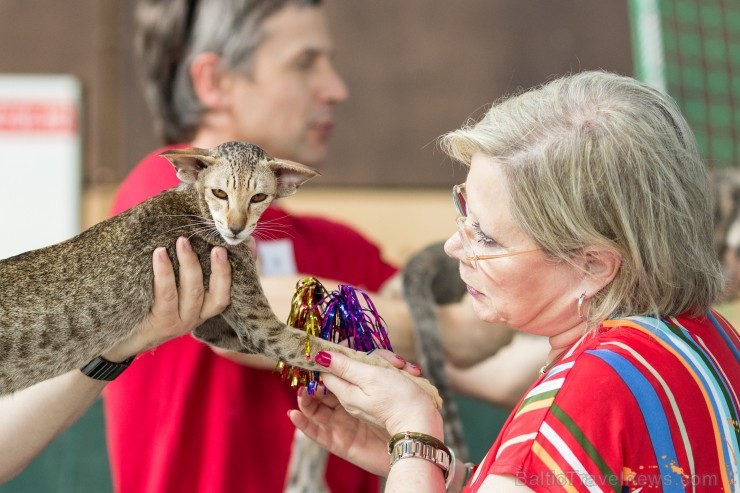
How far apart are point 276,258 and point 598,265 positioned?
917 mm

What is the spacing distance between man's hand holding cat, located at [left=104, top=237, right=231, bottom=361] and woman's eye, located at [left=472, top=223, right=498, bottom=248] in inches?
16.3

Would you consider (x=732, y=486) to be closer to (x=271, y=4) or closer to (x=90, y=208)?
(x=271, y=4)

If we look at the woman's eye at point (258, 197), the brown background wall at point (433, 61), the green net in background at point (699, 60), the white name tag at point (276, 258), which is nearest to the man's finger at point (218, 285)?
the woman's eye at point (258, 197)

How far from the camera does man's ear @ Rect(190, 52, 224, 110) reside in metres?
2.16

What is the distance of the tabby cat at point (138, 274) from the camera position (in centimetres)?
143

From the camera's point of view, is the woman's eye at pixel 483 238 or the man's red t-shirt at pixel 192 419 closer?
the woman's eye at pixel 483 238

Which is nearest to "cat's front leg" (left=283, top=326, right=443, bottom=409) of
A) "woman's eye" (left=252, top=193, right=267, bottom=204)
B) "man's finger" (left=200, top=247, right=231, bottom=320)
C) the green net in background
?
"man's finger" (left=200, top=247, right=231, bottom=320)

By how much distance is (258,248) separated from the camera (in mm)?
2041

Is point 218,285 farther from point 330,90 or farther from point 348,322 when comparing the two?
point 330,90

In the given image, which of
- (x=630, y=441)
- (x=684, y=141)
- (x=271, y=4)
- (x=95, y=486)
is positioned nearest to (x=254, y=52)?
(x=271, y=4)

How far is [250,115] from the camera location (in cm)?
220

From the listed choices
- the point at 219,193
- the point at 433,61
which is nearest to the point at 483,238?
the point at 219,193

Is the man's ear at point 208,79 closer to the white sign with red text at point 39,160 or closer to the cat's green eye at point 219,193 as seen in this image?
the cat's green eye at point 219,193

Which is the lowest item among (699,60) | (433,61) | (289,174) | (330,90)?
(289,174)
